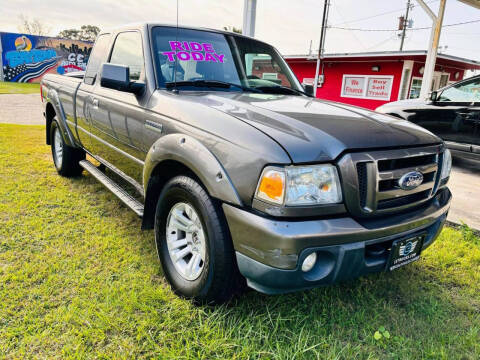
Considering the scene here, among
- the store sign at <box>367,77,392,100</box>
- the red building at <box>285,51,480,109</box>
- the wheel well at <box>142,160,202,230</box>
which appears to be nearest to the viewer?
the wheel well at <box>142,160,202,230</box>

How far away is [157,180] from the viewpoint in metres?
2.52

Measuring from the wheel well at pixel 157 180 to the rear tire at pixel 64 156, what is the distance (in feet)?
8.31

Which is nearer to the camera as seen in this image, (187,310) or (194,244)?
(187,310)

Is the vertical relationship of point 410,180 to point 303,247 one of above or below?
above

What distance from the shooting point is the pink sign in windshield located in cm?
285

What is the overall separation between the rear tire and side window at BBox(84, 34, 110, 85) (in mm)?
1122

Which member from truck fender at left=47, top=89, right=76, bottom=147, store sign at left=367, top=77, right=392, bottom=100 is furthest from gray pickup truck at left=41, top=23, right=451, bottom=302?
store sign at left=367, top=77, right=392, bottom=100

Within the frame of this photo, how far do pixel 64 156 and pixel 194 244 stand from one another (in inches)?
124

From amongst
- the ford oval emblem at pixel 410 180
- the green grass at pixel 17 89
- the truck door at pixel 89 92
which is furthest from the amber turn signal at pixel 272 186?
the green grass at pixel 17 89

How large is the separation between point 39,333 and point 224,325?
3.38 ft

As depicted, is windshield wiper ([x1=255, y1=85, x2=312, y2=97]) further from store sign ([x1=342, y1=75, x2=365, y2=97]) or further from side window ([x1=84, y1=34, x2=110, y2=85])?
store sign ([x1=342, y1=75, x2=365, y2=97])

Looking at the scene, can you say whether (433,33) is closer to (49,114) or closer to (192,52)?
(192,52)

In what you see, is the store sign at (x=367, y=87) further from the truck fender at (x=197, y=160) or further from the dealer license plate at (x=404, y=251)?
the truck fender at (x=197, y=160)

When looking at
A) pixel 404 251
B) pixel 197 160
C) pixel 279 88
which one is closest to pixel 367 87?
pixel 279 88
